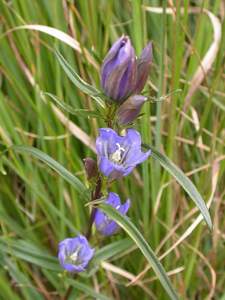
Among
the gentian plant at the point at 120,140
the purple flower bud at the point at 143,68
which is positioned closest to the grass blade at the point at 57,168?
the gentian plant at the point at 120,140

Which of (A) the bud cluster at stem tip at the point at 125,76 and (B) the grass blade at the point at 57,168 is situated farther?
(B) the grass blade at the point at 57,168

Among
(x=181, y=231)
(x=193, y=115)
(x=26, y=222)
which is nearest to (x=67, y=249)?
(x=26, y=222)

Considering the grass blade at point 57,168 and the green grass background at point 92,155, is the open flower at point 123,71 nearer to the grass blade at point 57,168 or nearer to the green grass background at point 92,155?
the grass blade at point 57,168

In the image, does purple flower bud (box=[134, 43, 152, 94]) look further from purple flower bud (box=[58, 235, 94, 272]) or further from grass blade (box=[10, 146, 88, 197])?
purple flower bud (box=[58, 235, 94, 272])

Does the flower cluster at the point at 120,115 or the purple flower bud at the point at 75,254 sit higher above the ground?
the flower cluster at the point at 120,115

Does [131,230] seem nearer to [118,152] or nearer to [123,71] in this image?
[118,152]

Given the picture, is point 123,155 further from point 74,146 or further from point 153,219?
point 74,146

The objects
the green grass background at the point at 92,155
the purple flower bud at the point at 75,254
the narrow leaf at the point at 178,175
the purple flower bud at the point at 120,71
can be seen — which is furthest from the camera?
the green grass background at the point at 92,155

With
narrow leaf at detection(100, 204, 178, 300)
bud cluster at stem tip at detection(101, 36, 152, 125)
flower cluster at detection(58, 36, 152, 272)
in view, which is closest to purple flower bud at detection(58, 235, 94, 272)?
flower cluster at detection(58, 36, 152, 272)
